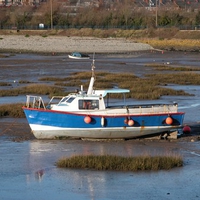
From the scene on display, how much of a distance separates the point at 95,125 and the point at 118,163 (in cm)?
461

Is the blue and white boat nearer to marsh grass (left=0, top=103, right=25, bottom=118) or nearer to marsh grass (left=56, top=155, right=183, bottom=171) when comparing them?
marsh grass (left=56, top=155, right=183, bottom=171)

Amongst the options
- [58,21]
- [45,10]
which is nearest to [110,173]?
[58,21]

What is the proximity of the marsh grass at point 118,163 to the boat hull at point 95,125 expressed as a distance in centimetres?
383

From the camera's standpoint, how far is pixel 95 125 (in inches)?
1072

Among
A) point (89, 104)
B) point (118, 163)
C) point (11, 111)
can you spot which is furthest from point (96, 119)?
point (11, 111)

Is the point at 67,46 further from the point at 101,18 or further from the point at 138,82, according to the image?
the point at 138,82

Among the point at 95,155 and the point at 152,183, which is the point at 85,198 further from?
the point at 95,155

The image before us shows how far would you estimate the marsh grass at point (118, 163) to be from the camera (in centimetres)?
2264

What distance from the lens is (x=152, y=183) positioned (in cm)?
2114

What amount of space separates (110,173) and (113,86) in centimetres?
2584

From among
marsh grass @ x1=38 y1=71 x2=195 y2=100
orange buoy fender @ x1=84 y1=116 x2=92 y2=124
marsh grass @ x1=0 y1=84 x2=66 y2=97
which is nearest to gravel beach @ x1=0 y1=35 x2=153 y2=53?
marsh grass @ x1=38 y1=71 x2=195 y2=100

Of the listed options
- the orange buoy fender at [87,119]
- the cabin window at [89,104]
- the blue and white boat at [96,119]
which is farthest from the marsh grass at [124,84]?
the orange buoy fender at [87,119]

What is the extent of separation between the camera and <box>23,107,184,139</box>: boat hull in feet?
89.2

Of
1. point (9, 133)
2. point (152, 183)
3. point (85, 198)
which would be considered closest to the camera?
point (85, 198)
